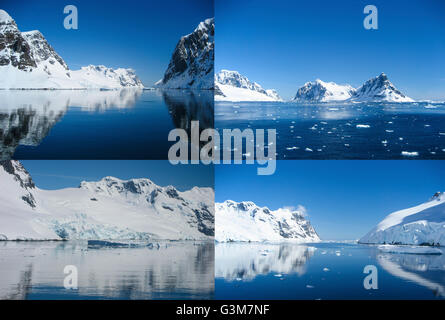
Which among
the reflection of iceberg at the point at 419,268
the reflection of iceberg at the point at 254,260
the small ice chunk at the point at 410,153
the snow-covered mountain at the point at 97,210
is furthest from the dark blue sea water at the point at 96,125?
the reflection of iceberg at the point at 419,268

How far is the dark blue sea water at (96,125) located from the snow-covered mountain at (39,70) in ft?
2.05

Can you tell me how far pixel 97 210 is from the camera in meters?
18.0

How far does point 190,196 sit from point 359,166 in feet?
16.8

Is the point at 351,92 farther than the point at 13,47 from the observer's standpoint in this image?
No

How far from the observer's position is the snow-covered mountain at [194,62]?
539 inches

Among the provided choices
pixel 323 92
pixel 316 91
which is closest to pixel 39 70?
pixel 316 91

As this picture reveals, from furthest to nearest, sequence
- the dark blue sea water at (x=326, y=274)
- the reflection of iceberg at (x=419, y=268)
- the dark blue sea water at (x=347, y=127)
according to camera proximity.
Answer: the dark blue sea water at (x=347, y=127) < the reflection of iceberg at (x=419, y=268) < the dark blue sea water at (x=326, y=274)

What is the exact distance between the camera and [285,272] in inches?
516

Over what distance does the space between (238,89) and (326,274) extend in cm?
572

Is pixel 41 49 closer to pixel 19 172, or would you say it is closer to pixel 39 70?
pixel 39 70

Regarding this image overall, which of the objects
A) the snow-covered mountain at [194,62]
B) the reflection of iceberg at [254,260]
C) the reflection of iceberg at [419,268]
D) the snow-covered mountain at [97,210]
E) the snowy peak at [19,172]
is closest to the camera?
the reflection of iceberg at [419,268]

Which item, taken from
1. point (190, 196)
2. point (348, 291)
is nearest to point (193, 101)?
point (190, 196)

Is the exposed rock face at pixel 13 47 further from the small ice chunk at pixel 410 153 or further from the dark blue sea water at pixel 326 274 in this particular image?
the small ice chunk at pixel 410 153

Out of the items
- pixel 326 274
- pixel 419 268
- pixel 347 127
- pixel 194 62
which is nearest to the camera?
pixel 326 274
